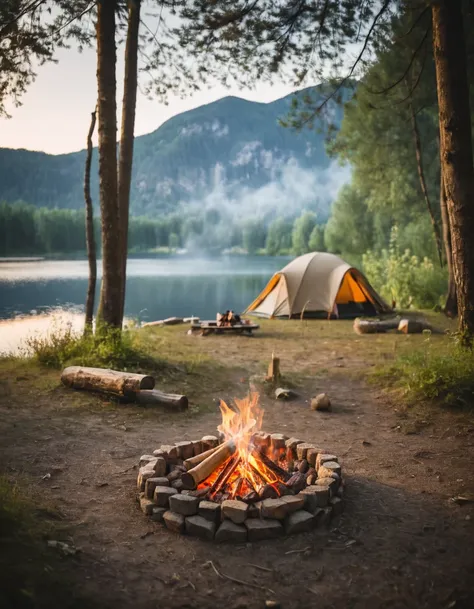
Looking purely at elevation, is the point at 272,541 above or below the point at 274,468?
below

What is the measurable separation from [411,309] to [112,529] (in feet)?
51.9

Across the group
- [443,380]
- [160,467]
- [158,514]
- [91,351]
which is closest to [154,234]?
[91,351]

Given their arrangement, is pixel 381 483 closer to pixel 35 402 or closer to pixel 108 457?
pixel 108 457

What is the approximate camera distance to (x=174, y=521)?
4.02 m

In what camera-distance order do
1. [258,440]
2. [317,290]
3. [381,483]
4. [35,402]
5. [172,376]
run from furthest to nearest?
[317,290] → [172,376] → [35,402] → [258,440] → [381,483]

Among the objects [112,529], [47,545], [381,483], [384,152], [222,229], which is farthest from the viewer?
[222,229]

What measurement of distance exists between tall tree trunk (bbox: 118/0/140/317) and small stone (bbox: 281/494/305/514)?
7314mm

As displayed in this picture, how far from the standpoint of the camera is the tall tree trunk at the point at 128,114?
10727 mm

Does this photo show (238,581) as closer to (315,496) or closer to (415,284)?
(315,496)

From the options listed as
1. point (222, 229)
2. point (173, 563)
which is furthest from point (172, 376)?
point (222, 229)

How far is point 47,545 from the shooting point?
11.6ft

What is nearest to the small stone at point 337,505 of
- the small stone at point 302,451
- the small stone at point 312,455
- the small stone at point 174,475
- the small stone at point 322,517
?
the small stone at point 322,517

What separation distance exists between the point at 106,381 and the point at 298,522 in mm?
4376

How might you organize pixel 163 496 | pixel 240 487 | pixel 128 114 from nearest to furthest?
pixel 163 496 → pixel 240 487 → pixel 128 114
